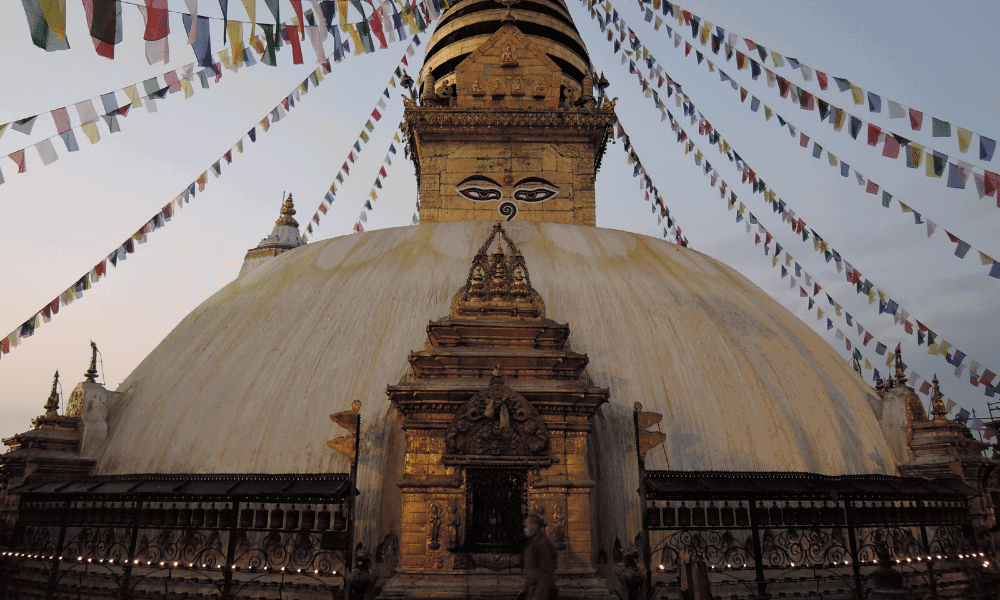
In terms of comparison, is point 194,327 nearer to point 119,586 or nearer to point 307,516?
point 119,586

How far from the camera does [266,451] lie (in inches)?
297

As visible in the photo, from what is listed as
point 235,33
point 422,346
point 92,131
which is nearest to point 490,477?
point 422,346

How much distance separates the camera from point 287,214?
27.5 metres

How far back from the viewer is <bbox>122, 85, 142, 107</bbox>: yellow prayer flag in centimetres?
877

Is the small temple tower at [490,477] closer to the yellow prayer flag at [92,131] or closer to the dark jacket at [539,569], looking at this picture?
the dark jacket at [539,569]

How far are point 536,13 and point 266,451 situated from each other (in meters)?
14.6

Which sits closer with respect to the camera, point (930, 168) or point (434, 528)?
point (434, 528)

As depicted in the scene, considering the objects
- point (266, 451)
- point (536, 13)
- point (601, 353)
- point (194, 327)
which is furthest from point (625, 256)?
point (536, 13)

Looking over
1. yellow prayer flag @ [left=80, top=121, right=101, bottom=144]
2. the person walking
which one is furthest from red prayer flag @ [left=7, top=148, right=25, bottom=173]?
the person walking

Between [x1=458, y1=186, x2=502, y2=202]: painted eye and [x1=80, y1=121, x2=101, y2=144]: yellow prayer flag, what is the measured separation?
7587 mm

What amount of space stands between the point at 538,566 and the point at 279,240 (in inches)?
977

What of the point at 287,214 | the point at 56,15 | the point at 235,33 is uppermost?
the point at 287,214

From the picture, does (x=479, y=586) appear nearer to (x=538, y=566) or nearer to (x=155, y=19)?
(x=538, y=566)

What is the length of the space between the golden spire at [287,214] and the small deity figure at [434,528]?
23.8 meters
